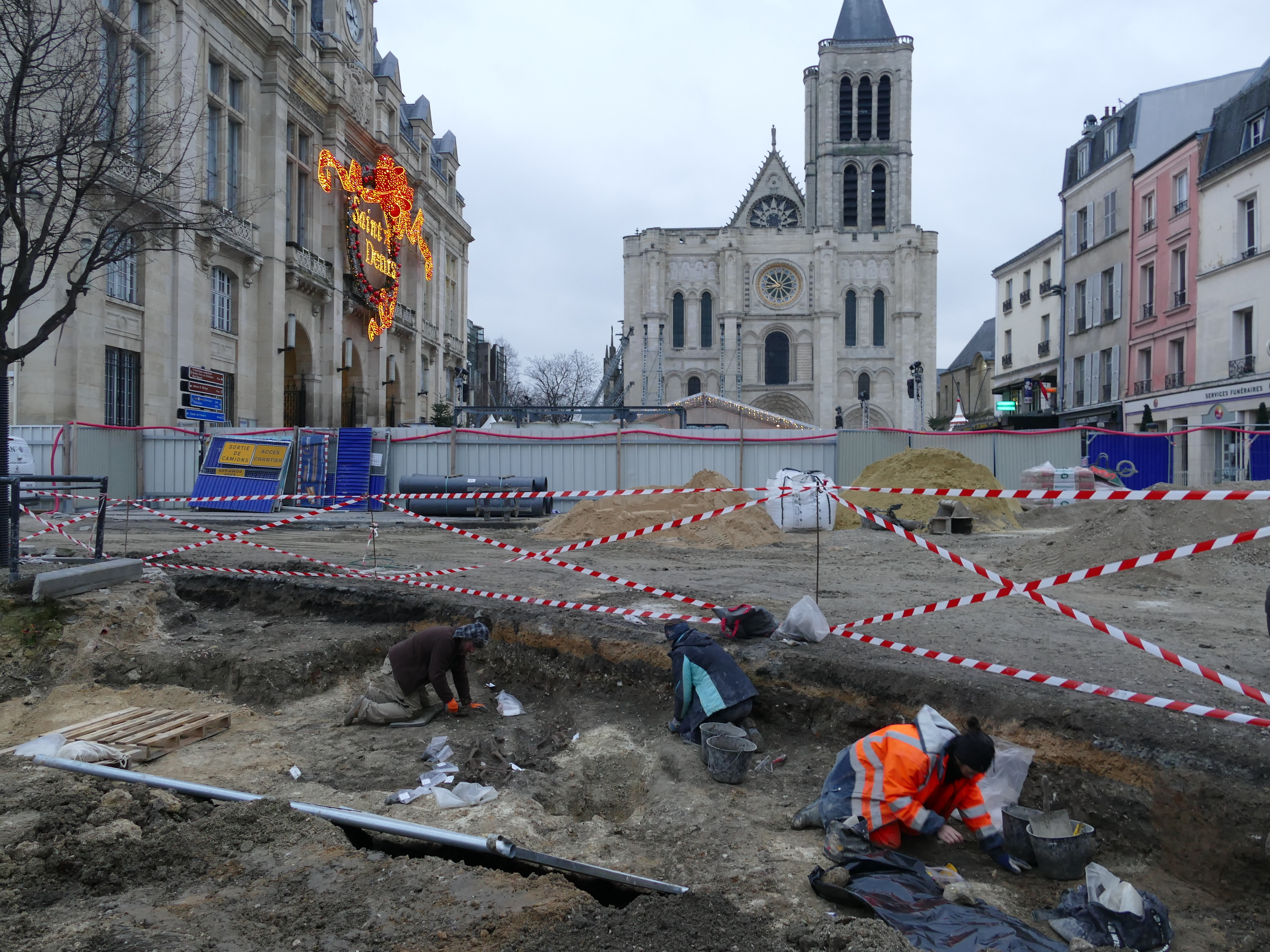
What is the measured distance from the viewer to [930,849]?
4.22 m

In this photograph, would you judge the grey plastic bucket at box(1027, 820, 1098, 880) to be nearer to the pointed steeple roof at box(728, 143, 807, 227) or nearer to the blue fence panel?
the blue fence panel

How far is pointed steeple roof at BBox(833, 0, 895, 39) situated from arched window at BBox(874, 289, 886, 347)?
20.2 m

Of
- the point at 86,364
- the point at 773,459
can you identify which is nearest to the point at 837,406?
the point at 773,459

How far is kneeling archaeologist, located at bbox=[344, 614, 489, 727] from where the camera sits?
6207mm

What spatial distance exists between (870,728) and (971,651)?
1.30 m

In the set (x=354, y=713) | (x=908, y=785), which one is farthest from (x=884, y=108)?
(x=908, y=785)

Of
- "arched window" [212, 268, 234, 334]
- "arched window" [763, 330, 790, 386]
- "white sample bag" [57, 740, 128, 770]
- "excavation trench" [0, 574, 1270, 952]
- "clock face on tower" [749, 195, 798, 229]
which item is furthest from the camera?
"clock face on tower" [749, 195, 798, 229]

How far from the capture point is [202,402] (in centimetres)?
2183

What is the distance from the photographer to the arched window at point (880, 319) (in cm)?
5750

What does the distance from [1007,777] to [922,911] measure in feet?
4.61

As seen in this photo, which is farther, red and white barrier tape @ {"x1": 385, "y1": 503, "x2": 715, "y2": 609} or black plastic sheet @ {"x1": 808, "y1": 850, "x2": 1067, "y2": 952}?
red and white barrier tape @ {"x1": 385, "y1": 503, "x2": 715, "y2": 609}

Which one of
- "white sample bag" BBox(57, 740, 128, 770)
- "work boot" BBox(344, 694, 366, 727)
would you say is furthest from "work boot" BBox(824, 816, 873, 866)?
"white sample bag" BBox(57, 740, 128, 770)

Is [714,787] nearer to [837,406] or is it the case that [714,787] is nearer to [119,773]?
[119,773]

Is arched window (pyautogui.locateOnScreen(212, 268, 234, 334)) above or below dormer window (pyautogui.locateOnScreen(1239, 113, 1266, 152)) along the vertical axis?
below
